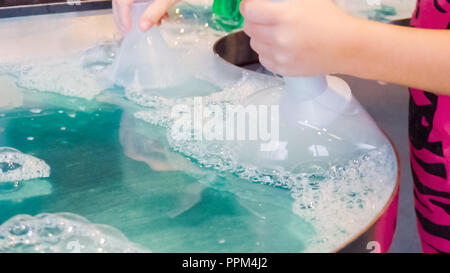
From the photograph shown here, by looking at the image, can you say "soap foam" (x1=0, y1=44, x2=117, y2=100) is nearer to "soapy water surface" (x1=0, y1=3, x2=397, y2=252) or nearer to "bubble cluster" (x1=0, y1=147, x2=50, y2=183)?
"soapy water surface" (x1=0, y1=3, x2=397, y2=252)

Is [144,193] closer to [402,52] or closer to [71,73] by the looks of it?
[402,52]

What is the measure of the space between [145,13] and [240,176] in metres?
0.34

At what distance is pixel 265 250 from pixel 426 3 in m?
0.44

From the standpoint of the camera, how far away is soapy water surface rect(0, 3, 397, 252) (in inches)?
17.1

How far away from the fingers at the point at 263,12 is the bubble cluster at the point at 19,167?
0.30 meters

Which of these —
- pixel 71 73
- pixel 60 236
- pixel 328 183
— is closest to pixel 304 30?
pixel 328 183

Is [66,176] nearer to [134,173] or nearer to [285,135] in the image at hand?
[134,173]

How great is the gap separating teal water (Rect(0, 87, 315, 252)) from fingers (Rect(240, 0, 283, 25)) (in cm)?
18

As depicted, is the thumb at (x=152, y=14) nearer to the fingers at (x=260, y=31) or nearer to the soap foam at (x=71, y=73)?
the soap foam at (x=71, y=73)

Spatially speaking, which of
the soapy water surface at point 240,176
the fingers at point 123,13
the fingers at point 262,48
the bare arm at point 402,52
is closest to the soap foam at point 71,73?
the soapy water surface at point 240,176

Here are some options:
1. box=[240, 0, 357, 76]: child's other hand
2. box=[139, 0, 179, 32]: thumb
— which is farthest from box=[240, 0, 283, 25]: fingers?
box=[139, 0, 179, 32]: thumb

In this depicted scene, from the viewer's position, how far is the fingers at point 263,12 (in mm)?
447

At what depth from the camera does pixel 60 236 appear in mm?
438

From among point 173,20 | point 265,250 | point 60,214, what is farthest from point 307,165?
point 173,20
